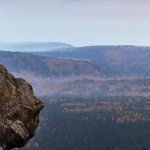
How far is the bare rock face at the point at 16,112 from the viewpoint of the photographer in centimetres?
4144

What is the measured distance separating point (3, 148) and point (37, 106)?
294 inches

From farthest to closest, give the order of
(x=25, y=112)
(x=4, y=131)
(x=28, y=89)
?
(x=28, y=89)
(x=25, y=112)
(x=4, y=131)

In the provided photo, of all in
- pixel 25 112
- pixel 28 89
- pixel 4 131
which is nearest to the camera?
pixel 4 131

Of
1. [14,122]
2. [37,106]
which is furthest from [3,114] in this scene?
[37,106]

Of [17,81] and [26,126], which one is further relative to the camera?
[17,81]

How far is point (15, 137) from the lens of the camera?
136 ft

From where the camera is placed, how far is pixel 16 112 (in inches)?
1679

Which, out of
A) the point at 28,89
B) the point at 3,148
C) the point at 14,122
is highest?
the point at 28,89

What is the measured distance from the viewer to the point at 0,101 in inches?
1668

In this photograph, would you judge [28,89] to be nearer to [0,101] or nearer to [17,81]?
[17,81]

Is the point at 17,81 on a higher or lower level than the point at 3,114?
higher

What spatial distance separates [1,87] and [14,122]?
14.5 ft

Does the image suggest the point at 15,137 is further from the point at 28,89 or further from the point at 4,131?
the point at 28,89

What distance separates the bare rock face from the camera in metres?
41.4
